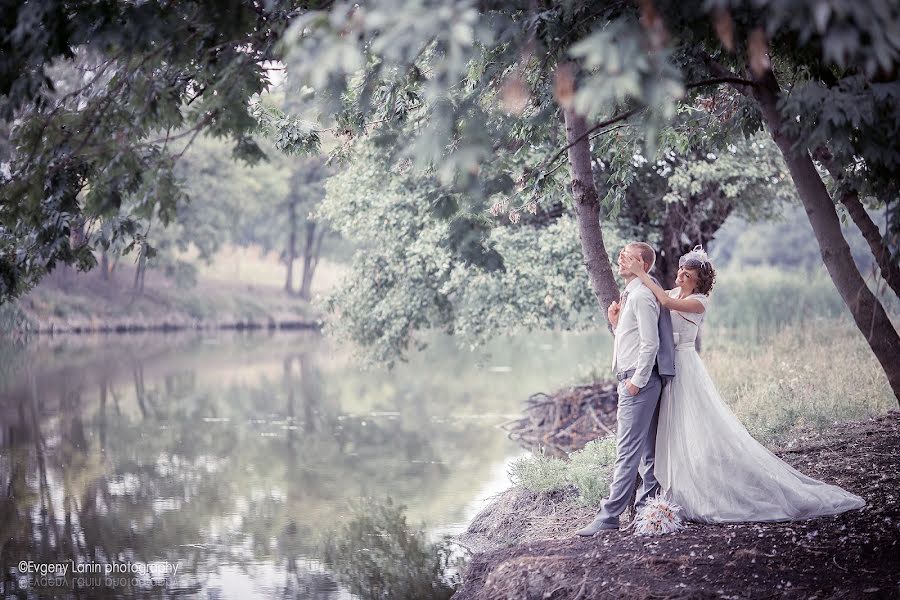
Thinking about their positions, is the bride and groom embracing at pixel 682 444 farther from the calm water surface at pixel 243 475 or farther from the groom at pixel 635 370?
the calm water surface at pixel 243 475

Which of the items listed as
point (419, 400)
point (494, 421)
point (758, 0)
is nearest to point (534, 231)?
point (494, 421)

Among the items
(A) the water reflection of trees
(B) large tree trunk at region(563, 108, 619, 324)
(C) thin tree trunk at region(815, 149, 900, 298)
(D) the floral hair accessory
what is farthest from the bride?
(A) the water reflection of trees

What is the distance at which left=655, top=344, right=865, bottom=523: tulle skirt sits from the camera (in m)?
6.85

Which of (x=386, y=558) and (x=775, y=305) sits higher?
(x=775, y=305)

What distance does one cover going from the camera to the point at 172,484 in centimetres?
1285

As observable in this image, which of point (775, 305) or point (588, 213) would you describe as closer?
point (588, 213)

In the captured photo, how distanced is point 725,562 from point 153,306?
132 feet

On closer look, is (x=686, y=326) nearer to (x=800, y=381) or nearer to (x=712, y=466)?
(x=712, y=466)

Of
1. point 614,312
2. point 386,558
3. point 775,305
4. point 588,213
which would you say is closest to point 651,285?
point 614,312

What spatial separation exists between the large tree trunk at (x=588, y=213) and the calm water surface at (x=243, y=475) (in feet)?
10.3

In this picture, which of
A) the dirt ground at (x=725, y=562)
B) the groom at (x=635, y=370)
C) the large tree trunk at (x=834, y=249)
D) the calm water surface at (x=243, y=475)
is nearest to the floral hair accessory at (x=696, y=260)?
the groom at (x=635, y=370)

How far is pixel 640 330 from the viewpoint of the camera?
6676mm

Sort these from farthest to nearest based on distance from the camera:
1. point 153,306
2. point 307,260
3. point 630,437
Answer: point 307,260, point 153,306, point 630,437

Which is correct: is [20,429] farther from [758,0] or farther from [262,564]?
[758,0]
